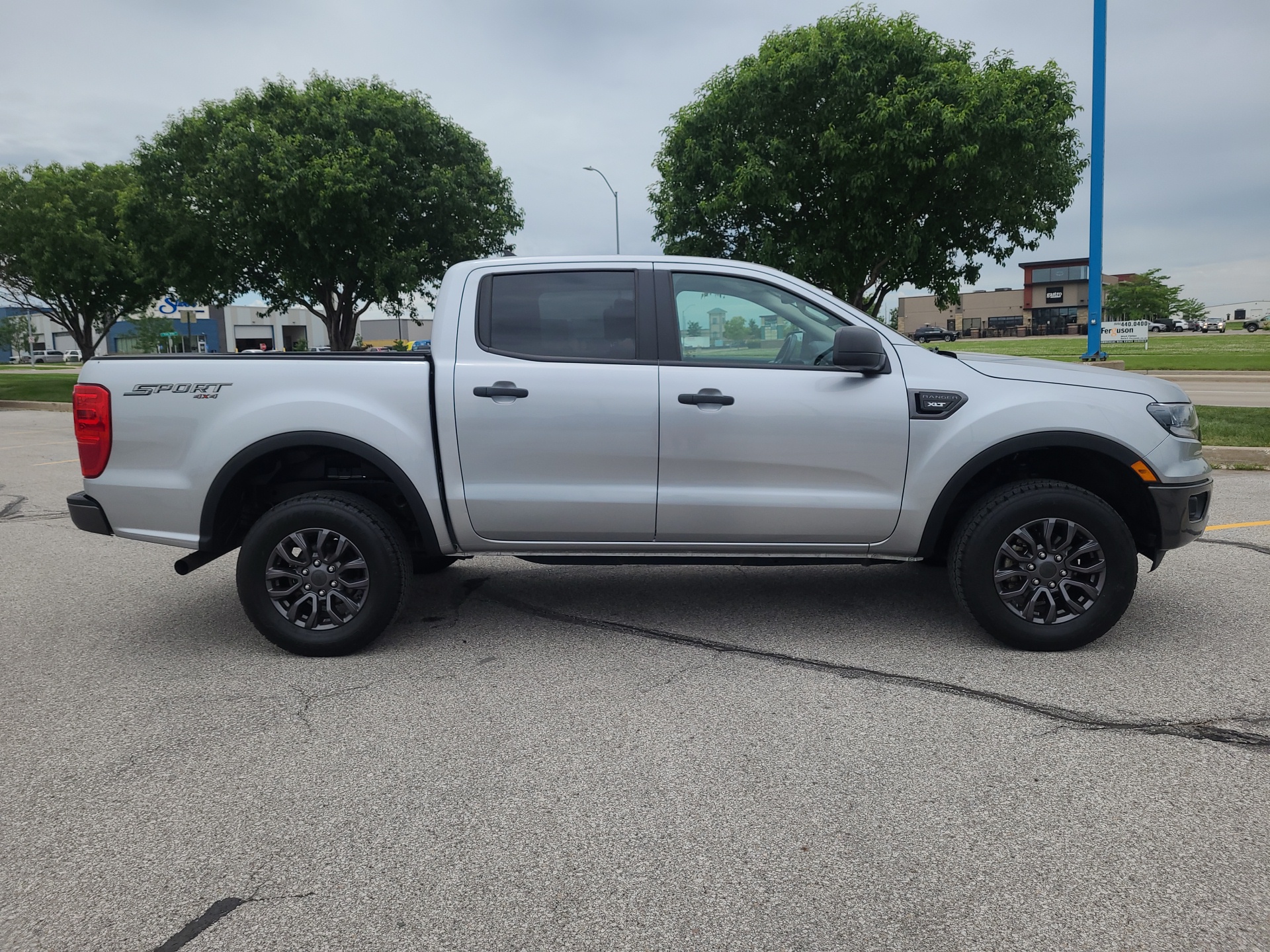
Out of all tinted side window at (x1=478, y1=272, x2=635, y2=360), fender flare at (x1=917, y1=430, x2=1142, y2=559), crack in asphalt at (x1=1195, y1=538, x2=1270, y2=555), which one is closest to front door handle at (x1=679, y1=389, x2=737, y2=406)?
tinted side window at (x1=478, y1=272, x2=635, y2=360)

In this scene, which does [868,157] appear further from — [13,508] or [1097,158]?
[13,508]

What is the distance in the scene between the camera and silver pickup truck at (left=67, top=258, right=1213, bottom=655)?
4.37 meters

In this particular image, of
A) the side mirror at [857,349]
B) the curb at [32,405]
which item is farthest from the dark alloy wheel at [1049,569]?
the curb at [32,405]

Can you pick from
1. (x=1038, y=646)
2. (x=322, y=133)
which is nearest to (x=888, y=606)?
(x=1038, y=646)

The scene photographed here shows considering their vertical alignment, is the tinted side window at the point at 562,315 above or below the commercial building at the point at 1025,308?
below

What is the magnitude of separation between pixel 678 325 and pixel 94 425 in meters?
2.94

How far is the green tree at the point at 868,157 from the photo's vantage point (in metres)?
18.1

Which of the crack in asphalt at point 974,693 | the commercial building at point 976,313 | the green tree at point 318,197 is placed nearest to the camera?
the crack in asphalt at point 974,693

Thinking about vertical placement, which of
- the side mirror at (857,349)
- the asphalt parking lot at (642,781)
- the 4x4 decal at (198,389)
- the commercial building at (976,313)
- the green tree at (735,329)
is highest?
the commercial building at (976,313)

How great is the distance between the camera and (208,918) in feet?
8.02

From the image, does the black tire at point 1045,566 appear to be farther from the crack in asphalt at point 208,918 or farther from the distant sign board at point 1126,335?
the distant sign board at point 1126,335

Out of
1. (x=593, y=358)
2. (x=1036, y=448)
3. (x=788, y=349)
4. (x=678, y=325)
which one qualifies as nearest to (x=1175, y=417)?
(x=1036, y=448)

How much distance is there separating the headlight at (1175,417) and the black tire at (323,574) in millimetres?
3735

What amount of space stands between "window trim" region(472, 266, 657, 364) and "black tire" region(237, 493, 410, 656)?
1057 mm
